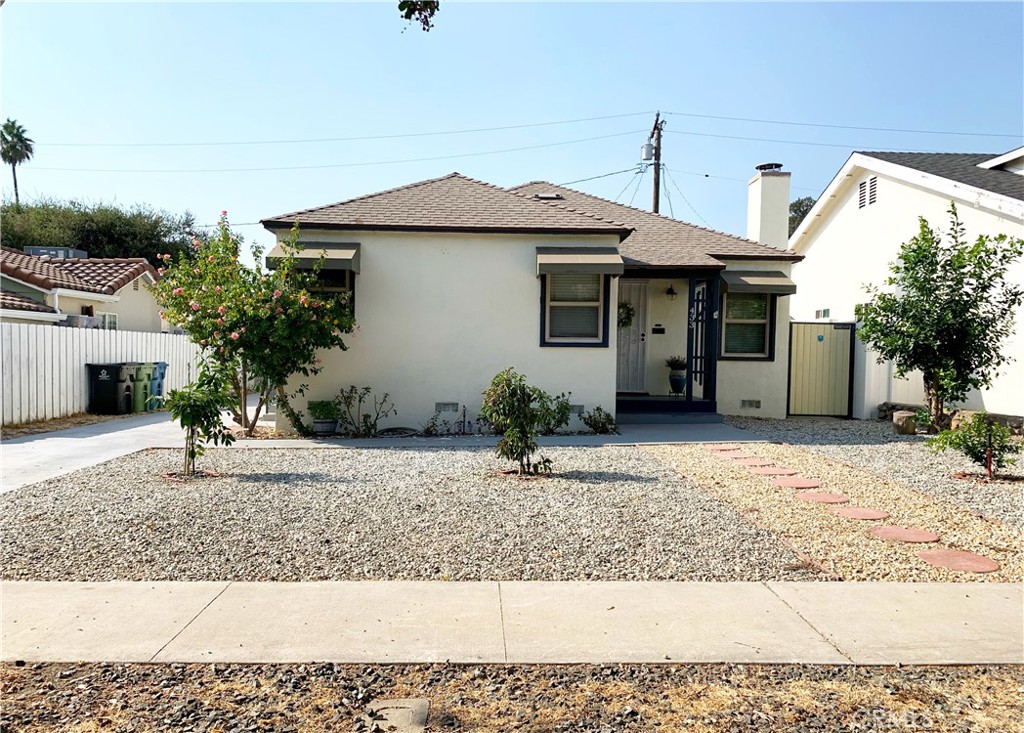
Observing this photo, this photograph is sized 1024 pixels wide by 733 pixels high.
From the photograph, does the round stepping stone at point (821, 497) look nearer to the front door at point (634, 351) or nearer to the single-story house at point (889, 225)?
the single-story house at point (889, 225)

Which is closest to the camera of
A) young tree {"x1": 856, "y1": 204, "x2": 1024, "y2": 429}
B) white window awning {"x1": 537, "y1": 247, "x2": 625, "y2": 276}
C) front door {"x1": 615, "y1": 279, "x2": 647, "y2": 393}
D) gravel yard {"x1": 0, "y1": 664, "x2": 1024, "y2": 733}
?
gravel yard {"x1": 0, "y1": 664, "x2": 1024, "y2": 733}

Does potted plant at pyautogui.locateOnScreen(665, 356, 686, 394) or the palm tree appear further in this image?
the palm tree

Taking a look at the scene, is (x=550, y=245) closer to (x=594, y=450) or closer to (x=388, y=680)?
(x=594, y=450)

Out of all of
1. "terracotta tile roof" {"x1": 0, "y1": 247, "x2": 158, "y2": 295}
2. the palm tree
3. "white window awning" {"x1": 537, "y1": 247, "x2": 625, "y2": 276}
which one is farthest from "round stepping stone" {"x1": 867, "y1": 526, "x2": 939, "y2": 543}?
the palm tree

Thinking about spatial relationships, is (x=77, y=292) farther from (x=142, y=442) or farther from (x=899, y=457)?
(x=899, y=457)

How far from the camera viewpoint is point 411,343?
11.9 meters

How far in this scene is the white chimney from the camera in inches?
647

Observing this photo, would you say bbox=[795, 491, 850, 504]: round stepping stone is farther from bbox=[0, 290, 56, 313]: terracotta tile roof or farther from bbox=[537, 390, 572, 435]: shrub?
bbox=[0, 290, 56, 313]: terracotta tile roof

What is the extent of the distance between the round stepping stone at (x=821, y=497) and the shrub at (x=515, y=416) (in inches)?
105

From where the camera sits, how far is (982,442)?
325 inches

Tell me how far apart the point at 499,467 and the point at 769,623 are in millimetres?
4802

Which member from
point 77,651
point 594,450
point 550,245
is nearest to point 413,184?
point 550,245

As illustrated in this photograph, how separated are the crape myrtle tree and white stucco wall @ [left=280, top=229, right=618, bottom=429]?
0.67 metres

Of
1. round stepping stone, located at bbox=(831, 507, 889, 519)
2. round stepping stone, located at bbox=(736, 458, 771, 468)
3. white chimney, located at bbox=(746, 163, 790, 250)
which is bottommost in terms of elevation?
round stepping stone, located at bbox=(831, 507, 889, 519)
